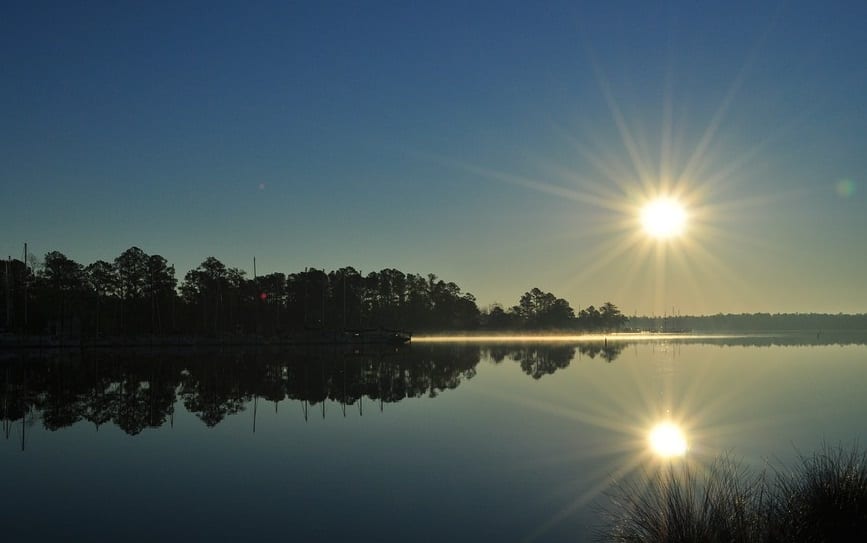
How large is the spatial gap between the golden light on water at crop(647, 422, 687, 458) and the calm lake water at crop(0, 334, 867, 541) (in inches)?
15.9

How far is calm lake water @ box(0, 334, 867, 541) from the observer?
48.7 feet

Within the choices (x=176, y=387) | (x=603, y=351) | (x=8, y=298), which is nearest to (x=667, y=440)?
(x=176, y=387)

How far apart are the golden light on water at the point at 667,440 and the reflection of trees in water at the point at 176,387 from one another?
15.6 metres

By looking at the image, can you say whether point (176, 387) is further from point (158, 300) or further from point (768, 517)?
point (158, 300)

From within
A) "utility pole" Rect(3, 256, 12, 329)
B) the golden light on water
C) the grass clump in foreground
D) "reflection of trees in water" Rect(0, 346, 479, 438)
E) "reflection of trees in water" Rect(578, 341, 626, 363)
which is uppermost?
"utility pole" Rect(3, 256, 12, 329)

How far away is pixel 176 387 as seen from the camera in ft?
146

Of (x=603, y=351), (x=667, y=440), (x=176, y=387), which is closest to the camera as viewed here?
(x=667, y=440)

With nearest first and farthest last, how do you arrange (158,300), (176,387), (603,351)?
(176,387), (603,351), (158,300)

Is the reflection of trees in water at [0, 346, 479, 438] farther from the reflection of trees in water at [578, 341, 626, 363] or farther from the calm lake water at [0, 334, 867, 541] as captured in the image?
the reflection of trees in water at [578, 341, 626, 363]

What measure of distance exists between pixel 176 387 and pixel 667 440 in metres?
31.6

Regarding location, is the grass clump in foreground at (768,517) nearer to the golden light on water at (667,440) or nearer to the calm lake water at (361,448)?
the calm lake water at (361,448)

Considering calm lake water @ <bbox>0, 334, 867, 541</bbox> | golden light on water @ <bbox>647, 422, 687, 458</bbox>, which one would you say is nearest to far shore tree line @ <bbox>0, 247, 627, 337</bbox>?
calm lake water @ <bbox>0, 334, 867, 541</bbox>

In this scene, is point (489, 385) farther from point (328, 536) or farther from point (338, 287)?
point (338, 287)

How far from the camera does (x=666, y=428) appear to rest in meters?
27.9
